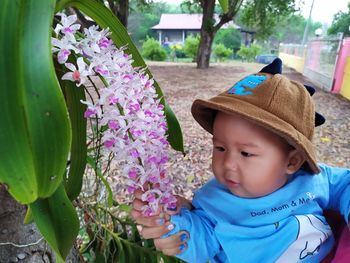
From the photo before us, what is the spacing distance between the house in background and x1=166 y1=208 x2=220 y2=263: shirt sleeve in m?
20.2

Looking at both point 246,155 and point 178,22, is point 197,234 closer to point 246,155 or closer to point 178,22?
point 246,155

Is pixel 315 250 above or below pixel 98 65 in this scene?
below

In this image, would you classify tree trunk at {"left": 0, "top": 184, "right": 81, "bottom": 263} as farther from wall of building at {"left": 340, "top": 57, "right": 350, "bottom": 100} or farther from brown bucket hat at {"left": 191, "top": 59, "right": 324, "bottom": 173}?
wall of building at {"left": 340, "top": 57, "right": 350, "bottom": 100}

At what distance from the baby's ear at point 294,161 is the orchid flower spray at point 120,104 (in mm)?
276

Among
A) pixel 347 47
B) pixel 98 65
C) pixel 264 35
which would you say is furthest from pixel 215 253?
pixel 264 35

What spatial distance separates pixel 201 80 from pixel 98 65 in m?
5.35

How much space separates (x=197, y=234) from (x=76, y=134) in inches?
10.0

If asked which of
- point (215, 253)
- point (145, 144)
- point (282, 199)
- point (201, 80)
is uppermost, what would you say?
point (145, 144)

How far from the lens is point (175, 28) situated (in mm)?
20547

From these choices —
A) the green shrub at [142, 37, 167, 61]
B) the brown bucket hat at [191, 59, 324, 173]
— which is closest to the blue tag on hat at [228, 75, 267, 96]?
the brown bucket hat at [191, 59, 324, 173]

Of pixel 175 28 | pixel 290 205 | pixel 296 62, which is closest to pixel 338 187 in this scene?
pixel 290 205

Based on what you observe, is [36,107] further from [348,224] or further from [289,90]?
[348,224]

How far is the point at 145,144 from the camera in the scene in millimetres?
380

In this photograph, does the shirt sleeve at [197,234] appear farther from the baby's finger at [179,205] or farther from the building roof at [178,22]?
the building roof at [178,22]
